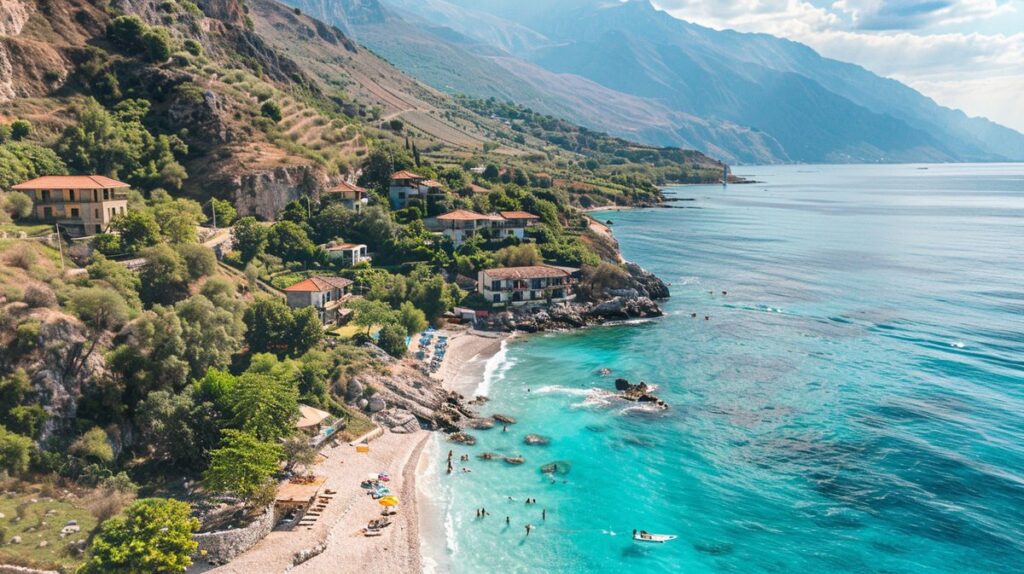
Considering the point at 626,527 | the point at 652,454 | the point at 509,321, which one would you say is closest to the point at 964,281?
the point at 509,321

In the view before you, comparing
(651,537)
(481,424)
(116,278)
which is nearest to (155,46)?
(116,278)

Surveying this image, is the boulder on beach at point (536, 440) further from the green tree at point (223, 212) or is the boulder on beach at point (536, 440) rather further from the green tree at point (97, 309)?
the green tree at point (223, 212)

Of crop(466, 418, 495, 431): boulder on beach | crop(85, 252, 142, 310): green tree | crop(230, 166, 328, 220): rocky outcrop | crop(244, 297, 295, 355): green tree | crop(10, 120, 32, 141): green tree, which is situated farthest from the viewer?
crop(230, 166, 328, 220): rocky outcrop

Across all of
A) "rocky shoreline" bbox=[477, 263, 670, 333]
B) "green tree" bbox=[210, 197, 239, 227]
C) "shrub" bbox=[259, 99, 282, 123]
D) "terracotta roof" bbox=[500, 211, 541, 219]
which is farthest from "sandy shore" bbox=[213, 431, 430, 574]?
"shrub" bbox=[259, 99, 282, 123]

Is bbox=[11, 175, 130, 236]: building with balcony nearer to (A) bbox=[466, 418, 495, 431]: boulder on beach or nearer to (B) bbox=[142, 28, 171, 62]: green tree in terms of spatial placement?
(A) bbox=[466, 418, 495, 431]: boulder on beach

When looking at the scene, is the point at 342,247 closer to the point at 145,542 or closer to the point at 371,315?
the point at 371,315

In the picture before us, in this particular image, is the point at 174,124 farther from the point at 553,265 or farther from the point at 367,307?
the point at 553,265

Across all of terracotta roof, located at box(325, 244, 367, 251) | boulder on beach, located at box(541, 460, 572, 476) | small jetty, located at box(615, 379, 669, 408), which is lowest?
boulder on beach, located at box(541, 460, 572, 476)
